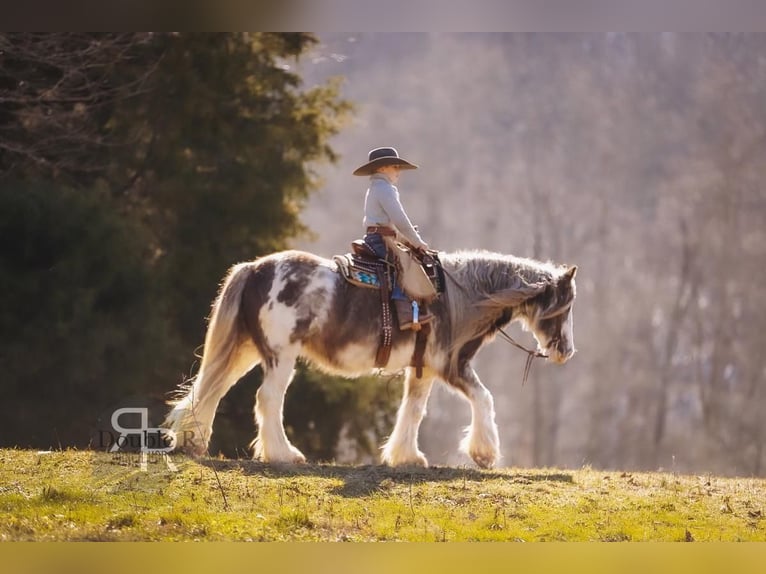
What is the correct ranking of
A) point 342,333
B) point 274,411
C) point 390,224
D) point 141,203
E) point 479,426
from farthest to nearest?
point 141,203 < point 479,426 < point 390,224 < point 342,333 < point 274,411

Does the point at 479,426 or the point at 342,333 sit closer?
the point at 342,333

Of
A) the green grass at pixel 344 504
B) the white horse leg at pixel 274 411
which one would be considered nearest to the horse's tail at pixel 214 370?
the green grass at pixel 344 504

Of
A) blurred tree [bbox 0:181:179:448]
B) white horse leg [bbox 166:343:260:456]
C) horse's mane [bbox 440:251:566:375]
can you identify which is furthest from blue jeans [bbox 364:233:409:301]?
blurred tree [bbox 0:181:179:448]

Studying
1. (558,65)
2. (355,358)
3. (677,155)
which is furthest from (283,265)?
(558,65)

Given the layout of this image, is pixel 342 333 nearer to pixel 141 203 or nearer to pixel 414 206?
pixel 141 203

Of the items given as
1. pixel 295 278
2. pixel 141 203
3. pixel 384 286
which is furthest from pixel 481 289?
pixel 141 203

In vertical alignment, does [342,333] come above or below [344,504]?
above

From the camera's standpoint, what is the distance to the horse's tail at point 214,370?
Answer: 10.5 meters

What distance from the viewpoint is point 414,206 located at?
41906mm

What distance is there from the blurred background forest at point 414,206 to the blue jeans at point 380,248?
143 inches

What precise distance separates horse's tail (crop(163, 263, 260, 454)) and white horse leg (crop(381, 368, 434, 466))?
157 cm

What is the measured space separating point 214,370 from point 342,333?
3.97ft

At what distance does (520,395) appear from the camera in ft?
123
